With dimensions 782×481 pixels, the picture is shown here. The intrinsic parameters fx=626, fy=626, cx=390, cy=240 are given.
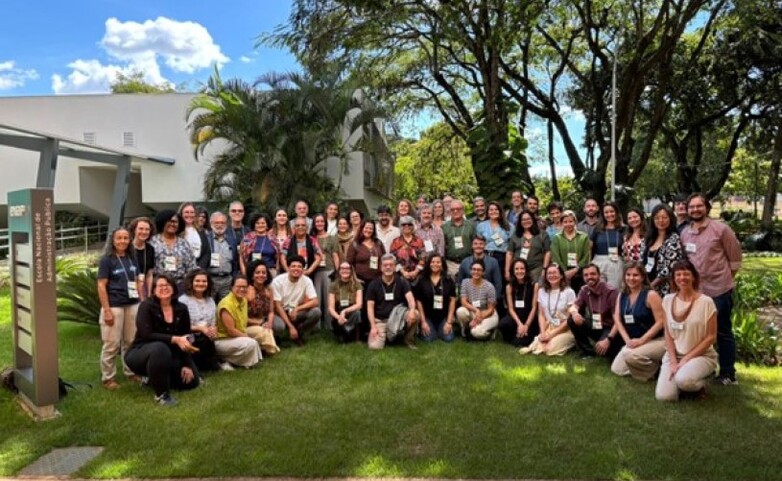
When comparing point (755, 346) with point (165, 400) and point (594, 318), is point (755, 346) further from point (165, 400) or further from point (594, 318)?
point (165, 400)

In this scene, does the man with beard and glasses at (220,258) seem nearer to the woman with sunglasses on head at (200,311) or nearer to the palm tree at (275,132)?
the woman with sunglasses on head at (200,311)

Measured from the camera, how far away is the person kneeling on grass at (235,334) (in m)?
6.27

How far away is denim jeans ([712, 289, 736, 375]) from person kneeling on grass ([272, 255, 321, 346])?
4234mm

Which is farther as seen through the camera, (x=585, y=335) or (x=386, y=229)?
(x=386, y=229)

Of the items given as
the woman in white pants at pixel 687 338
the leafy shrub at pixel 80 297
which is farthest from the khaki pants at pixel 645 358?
the leafy shrub at pixel 80 297

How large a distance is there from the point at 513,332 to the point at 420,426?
2.95m

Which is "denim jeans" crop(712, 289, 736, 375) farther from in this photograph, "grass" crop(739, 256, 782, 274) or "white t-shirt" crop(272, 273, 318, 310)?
"grass" crop(739, 256, 782, 274)

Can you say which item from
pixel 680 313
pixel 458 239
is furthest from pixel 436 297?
pixel 680 313

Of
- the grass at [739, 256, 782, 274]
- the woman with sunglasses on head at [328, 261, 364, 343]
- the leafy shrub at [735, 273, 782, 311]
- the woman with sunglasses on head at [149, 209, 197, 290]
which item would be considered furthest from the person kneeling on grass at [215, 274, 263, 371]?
the grass at [739, 256, 782, 274]

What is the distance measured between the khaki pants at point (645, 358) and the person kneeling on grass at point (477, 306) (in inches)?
77.0

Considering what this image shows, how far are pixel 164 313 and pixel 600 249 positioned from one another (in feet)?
15.4

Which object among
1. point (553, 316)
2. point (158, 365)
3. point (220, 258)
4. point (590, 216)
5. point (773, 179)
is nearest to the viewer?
point (158, 365)

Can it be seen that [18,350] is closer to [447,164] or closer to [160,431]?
[160,431]

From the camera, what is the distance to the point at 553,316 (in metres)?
6.93
